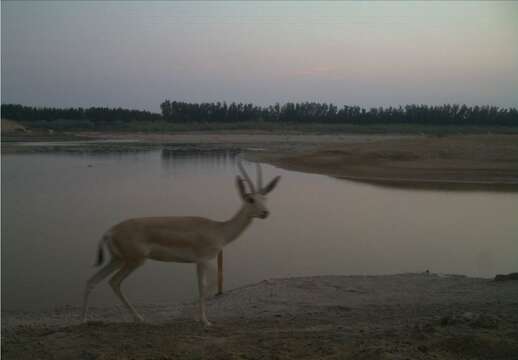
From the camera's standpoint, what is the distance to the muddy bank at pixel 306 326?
6.04 meters

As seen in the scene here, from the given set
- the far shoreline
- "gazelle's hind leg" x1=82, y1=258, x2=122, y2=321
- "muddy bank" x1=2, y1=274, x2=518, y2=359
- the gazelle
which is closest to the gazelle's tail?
the gazelle

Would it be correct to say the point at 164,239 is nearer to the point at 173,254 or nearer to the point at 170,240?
the point at 170,240

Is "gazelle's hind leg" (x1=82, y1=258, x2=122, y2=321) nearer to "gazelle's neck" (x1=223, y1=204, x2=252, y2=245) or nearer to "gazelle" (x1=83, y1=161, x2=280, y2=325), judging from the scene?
"gazelle" (x1=83, y1=161, x2=280, y2=325)

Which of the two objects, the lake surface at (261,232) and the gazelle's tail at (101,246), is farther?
the lake surface at (261,232)

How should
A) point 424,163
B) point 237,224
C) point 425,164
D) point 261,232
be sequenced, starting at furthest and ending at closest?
point 424,163
point 425,164
point 261,232
point 237,224

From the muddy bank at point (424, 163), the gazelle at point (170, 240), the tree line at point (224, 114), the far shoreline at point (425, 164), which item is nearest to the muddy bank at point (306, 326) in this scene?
the gazelle at point (170, 240)

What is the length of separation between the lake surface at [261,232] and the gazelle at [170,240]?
1.13 meters

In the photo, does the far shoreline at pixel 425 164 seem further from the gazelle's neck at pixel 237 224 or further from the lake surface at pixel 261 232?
the gazelle's neck at pixel 237 224

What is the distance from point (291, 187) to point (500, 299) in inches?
746

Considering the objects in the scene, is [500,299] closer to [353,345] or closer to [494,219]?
[353,345]

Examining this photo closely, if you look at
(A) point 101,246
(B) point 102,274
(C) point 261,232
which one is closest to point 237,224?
(A) point 101,246

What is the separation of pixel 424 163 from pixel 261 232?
79.2 feet

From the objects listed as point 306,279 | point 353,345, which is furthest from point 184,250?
point 306,279

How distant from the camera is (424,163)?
125 feet
